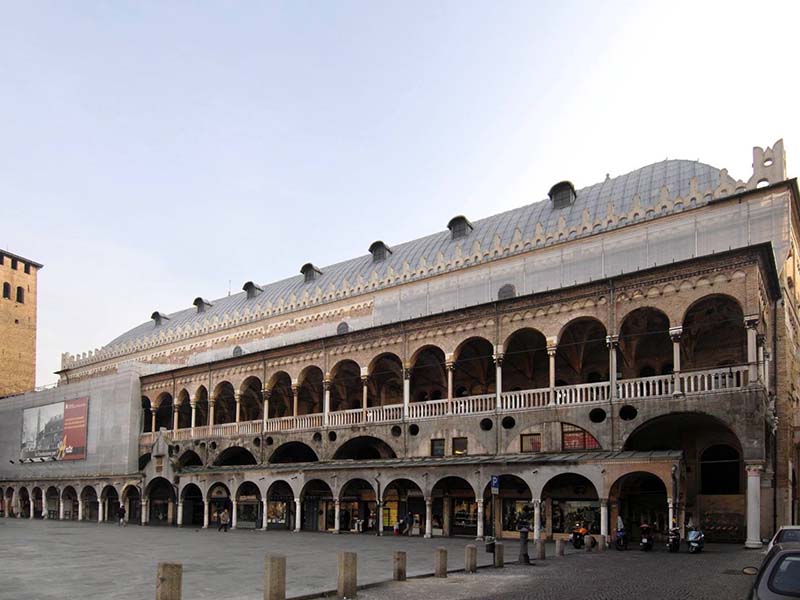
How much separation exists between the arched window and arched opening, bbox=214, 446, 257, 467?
2423cm

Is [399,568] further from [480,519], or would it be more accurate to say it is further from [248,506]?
[248,506]

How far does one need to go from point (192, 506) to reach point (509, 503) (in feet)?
71.1

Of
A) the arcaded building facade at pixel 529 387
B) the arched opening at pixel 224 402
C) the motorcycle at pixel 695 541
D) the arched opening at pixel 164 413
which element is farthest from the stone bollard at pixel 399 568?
the arched opening at pixel 164 413

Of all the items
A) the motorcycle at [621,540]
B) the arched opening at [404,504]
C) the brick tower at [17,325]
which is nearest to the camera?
the motorcycle at [621,540]

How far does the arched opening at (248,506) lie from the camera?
1544 inches

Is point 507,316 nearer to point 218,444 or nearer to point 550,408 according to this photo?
point 550,408

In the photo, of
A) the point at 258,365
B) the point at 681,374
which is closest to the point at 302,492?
the point at 258,365

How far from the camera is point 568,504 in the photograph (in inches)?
1164

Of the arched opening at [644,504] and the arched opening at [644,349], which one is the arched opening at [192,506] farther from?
the arched opening at [644,349]

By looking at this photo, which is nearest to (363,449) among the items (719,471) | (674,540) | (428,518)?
(428,518)

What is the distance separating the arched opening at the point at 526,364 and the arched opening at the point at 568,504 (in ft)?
20.7

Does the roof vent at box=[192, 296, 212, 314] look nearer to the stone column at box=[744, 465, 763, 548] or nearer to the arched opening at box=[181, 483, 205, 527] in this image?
the arched opening at box=[181, 483, 205, 527]

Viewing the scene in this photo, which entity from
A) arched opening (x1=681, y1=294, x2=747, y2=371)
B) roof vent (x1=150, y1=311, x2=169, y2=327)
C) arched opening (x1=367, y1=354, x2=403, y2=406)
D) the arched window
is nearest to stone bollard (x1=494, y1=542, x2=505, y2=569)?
the arched window

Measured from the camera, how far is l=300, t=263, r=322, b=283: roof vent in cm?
5506
